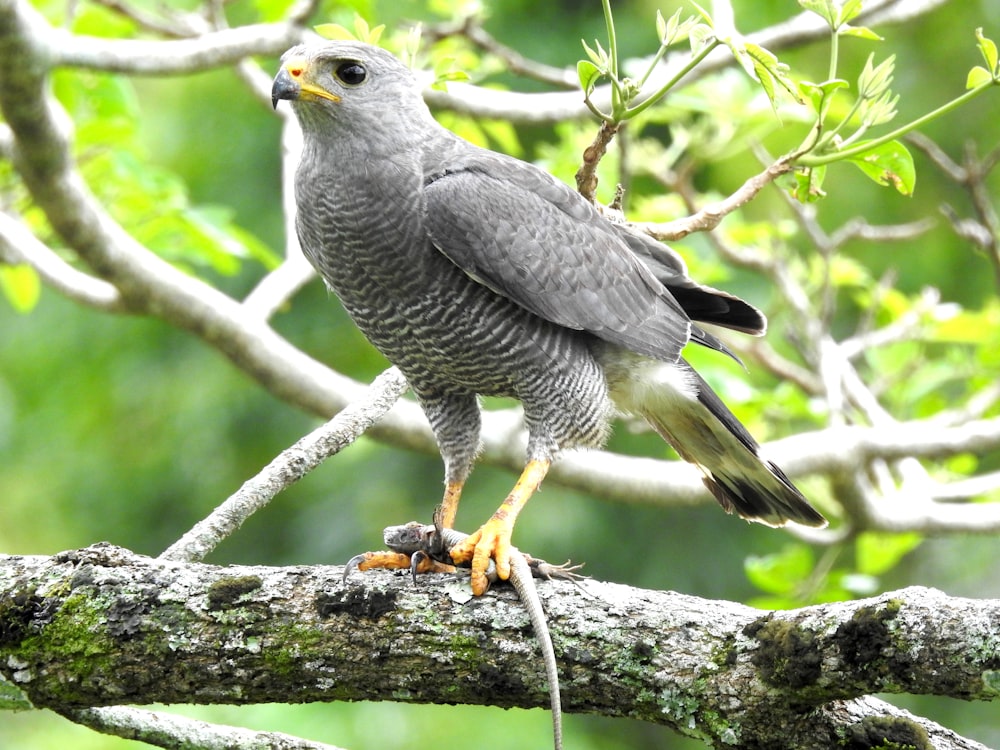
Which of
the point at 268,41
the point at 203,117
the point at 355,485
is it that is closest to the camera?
the point at 268,41

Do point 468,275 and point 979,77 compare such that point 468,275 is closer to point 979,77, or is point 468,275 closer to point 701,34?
point 701,34

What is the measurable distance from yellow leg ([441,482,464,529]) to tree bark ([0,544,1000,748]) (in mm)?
893

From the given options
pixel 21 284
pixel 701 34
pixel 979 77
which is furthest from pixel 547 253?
pixel 21 284

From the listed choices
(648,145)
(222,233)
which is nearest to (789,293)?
(648,145)

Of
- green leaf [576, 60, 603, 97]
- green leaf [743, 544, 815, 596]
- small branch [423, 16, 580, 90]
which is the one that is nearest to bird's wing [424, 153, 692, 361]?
green leaf [576, 60, 603, 97]

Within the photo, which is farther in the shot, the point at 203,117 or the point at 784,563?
the point at 203,117

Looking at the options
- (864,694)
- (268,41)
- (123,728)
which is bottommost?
(123,728)

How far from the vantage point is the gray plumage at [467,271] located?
352 cm

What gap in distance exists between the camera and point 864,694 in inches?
A: 91.5

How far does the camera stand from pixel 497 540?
317 cm

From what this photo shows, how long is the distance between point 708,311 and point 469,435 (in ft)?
3.34

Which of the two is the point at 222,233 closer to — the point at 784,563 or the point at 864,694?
the point at 784,563

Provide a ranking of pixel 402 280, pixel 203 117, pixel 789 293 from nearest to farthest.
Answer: pixel 402 280 → pixel 789 293 → pixel 203 117

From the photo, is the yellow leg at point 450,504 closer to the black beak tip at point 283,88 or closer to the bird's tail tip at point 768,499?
the bird's tail tip at point 768,499
